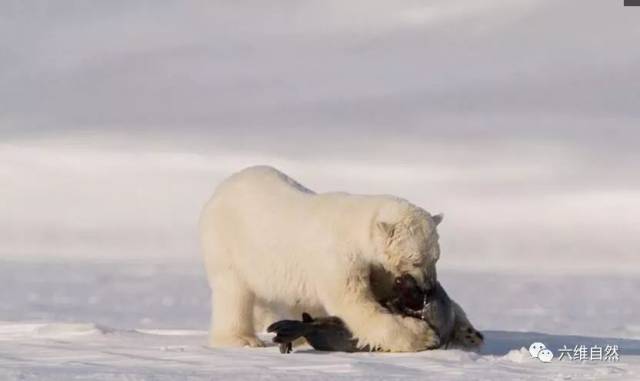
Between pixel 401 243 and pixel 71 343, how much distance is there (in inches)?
100

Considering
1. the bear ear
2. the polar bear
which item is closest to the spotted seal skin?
the polar bear

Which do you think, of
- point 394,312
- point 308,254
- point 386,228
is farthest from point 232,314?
point 386,228

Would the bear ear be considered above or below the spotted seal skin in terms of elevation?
above

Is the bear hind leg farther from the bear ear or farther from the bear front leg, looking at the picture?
Result: the bear ear

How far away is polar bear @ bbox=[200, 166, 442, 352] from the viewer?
9852mm

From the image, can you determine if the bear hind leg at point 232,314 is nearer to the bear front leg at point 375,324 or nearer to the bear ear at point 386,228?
the bear front leg at point 375,324

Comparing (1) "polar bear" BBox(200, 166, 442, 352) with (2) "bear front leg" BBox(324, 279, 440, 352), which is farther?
(1) "polar bear" BBox(200, 166, 442, 352)

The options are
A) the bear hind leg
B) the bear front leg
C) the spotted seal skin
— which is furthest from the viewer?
the bear hind leg

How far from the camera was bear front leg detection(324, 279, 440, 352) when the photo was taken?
9.68 metres

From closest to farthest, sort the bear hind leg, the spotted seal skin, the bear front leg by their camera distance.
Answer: the bear front leg → the spotted seal skin → the bear hind leg

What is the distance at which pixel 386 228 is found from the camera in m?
9.85

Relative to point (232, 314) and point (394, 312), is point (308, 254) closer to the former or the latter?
point (394, 312)

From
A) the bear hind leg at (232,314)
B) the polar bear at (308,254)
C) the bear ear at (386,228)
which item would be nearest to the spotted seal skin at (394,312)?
the polar bear at (308,254)

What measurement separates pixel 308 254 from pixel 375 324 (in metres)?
0.81
